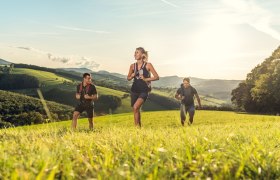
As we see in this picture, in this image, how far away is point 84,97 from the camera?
45.8ft

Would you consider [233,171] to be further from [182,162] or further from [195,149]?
[195,149]

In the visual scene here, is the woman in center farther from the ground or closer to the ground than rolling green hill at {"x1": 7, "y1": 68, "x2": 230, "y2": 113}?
farther from the ground

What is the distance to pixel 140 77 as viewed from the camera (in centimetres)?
1261

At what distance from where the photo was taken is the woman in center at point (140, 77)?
496 inches

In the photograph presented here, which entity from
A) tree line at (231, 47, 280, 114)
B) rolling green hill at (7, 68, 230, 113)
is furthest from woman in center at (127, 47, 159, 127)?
rolling green hill at (7, 68, 230, 113)

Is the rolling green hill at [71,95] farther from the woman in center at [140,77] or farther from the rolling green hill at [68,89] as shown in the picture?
the woman in center at [140,77]

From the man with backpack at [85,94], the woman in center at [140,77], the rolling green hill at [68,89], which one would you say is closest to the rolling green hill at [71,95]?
the rolling green hill at [68,89]

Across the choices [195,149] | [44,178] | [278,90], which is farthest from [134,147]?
[278,90]

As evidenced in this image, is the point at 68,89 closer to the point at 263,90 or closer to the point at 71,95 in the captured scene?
the point at 71,95

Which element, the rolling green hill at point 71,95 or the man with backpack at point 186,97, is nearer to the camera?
the man with backpack at point 186,97

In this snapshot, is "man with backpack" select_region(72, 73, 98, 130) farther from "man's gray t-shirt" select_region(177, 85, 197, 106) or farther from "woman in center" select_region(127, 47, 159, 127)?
"man's gray t-shirt" select_region(177, 85, 197, 106)

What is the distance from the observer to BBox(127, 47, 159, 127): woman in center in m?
12.6

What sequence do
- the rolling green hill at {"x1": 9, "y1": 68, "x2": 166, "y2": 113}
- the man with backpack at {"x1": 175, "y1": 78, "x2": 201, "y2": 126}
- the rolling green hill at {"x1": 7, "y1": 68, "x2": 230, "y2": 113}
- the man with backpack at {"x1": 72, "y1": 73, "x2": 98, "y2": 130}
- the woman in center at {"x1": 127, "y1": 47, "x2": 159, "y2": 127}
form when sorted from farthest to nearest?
the rolling green hill at {"x1": 7, "y1": 68, "x2": 230, "y2": 113} < the rolling green hill at {"x1": 9, "y1": 68, "x2": 166, "y2": 113} < the man with backpack at {"x1": 175, "y1": 78, "x2": 201, "y2": 126} < the man with backpack at {"x1": 72, "y1": 73, "x2": 98, "y2": 130} < the woman in center at {"x1": 127, "y1": 47, "x2": 159, "y2": 127}

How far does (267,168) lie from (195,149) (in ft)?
3.40
